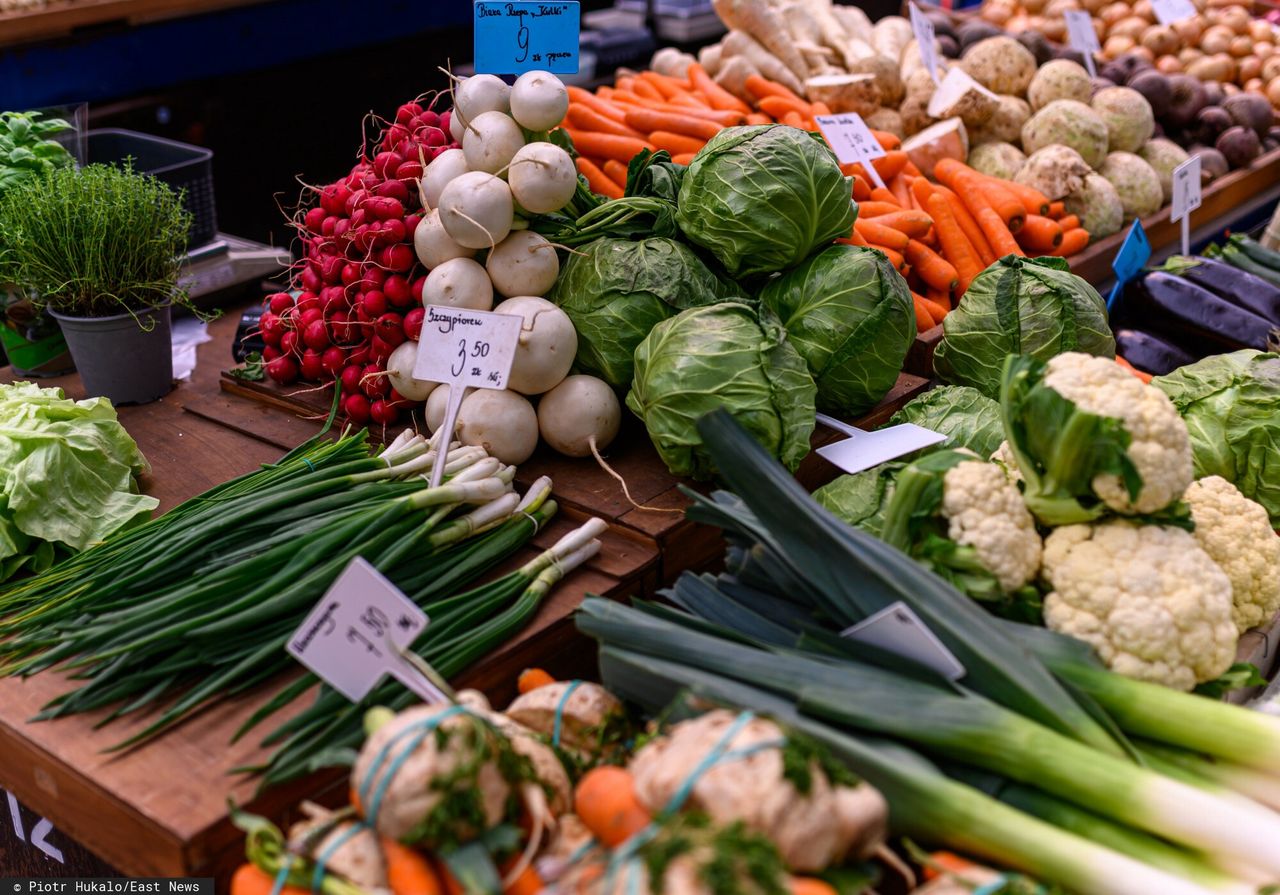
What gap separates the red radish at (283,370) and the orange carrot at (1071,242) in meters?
2.48

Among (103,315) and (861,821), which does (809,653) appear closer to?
(861,821)

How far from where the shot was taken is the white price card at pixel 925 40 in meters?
4.02

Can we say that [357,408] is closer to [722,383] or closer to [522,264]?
[522,264]

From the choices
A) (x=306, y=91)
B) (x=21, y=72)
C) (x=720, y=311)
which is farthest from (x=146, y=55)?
(x=720, y=311)

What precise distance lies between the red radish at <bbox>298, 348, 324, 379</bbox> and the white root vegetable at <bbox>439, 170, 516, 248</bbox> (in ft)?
1.67

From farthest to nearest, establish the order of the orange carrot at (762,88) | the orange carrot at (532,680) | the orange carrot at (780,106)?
the orange carrot at (762,88) < the orange carrot at (780,106) < the orange carrot at (532,680)

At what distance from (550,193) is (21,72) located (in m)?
3.31

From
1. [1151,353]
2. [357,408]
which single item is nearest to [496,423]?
[357,408]

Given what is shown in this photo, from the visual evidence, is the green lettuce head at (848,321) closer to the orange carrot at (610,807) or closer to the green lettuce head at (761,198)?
the green lettuce head at (761,198)

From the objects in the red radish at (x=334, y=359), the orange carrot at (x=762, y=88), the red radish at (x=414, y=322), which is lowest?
the red radish at (x=334, y=359)

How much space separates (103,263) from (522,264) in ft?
3.18

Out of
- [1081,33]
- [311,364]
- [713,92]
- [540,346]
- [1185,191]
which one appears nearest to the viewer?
[540,346]

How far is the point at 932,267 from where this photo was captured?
3152 millimetres

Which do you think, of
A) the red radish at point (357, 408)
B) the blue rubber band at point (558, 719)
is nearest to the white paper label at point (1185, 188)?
the red radish at point (357, 408)
